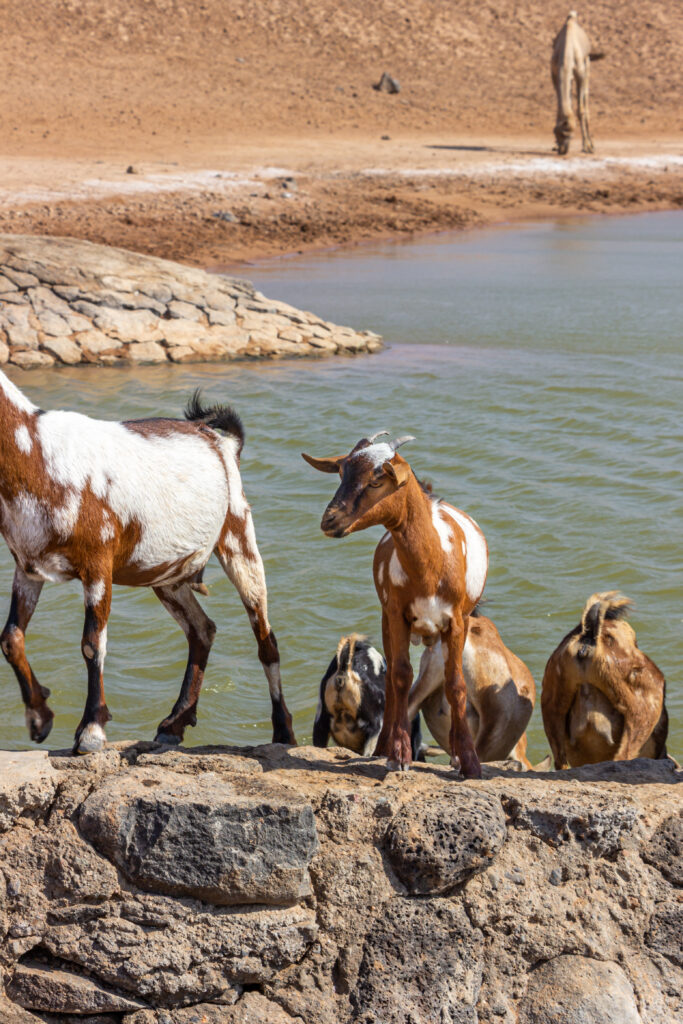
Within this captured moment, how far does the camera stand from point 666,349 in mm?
16047

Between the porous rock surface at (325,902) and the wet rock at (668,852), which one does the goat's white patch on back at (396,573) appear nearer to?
the porous rock surface at (325,902)

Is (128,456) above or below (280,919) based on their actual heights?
above

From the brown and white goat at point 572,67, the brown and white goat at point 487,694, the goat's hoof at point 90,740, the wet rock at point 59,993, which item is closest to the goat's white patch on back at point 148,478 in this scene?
the goat's hoof at point 90,740

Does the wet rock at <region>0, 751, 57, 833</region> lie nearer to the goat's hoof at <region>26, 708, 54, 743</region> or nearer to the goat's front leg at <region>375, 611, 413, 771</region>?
the goat's hoof at <region>26, 708, 54, 743</region>

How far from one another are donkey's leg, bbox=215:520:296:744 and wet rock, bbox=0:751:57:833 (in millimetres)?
1247

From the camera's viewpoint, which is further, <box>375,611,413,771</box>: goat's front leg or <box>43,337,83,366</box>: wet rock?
<box>43,337,83,366</box>: wet rock

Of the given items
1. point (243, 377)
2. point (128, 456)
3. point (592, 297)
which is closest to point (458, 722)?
point (128, 456)

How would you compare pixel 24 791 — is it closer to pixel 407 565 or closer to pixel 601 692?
pixel 407 565

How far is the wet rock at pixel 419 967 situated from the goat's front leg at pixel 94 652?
1324 millimetres

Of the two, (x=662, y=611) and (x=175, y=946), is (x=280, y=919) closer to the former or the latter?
(x=175, y=946)

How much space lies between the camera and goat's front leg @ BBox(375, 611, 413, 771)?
4836 millimetres

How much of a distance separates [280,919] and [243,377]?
449 inches

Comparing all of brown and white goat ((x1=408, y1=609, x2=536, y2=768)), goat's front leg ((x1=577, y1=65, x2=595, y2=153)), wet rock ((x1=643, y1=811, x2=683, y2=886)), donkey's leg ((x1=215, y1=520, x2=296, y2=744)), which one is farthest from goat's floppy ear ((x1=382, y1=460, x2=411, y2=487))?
goat's front leg ((x1=577, y1=65, x2=595, y2=153))

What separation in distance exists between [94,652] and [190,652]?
87 centimetres
